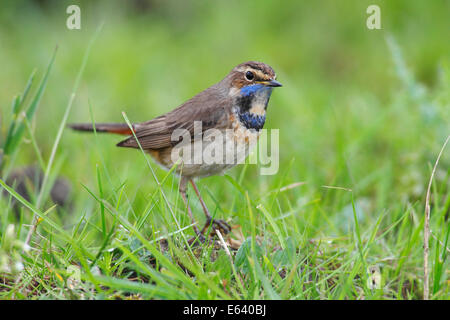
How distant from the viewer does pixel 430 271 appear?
12.4ft

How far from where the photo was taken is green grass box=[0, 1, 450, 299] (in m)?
3.39

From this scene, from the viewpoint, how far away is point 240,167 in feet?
23.3

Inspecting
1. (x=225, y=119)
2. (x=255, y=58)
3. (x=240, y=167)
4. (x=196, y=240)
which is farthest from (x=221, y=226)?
(x=255, y=58)

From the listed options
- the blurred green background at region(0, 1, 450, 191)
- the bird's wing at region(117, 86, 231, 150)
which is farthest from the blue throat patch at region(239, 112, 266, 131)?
the blurred green background at region(0, 1, 450, 191)

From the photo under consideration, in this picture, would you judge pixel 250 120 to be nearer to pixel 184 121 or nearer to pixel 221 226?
pixel 184 121

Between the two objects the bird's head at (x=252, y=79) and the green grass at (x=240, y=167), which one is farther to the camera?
the bird's head at (x=252, y=79)

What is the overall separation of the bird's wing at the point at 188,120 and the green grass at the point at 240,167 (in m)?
0.39

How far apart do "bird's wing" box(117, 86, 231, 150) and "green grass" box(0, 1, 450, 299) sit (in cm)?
39

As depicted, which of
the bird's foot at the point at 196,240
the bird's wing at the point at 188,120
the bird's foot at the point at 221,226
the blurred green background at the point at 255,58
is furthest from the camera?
the blurred green background at the point at 255,58

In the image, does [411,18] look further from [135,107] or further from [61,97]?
[61,97]

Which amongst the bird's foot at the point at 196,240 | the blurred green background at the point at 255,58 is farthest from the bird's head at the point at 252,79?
the blurred green background at the point at 255,58

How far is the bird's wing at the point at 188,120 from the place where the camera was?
451 cm

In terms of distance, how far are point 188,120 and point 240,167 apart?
2.54m

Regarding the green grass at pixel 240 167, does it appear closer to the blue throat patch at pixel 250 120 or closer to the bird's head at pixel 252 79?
the blue throat patch at pixel 250 120
